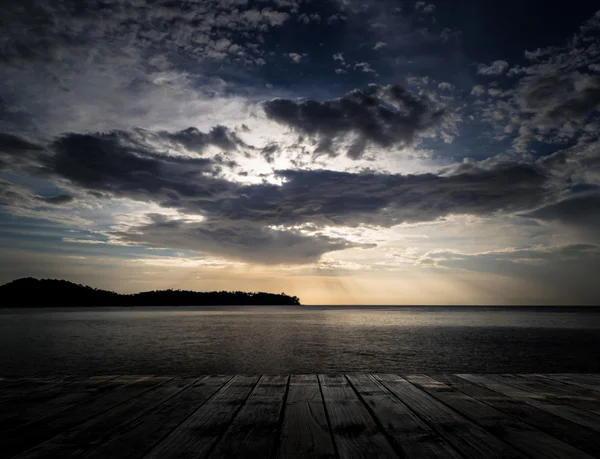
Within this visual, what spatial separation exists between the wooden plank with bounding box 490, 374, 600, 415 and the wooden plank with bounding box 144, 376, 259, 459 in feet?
12.8

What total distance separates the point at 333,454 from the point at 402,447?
60 cm

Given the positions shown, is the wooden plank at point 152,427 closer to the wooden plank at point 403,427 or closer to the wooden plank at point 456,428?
the wooden plank at point 403,427

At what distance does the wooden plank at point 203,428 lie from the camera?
2920mm

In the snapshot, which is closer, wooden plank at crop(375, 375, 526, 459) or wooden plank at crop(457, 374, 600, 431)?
wooden plank at crop(375, 375, 526, 459)

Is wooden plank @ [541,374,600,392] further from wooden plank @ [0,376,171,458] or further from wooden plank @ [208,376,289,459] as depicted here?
wooden plank @ [0,376,171,458]

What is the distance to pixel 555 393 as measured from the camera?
495cm

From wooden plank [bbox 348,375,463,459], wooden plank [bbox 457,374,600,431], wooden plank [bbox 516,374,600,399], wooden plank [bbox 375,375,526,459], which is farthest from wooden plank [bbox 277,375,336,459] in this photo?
wooden plank [bbox 516,374,600,399]

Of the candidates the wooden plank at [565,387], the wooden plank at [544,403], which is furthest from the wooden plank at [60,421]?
the wooden plank at [565,387]

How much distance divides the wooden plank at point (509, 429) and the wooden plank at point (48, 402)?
14.8 feet

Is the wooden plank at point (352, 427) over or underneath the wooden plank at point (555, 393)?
underneath

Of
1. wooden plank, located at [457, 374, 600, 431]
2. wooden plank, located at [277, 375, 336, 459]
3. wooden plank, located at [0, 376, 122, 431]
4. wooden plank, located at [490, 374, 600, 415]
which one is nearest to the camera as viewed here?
wooden plank, located at [277, 375, 336, 459]

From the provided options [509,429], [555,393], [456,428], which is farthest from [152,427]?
[555,393]

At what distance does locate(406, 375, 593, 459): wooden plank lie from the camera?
2906 mm

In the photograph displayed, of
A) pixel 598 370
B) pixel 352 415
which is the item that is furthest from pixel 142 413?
pixel 598 370
